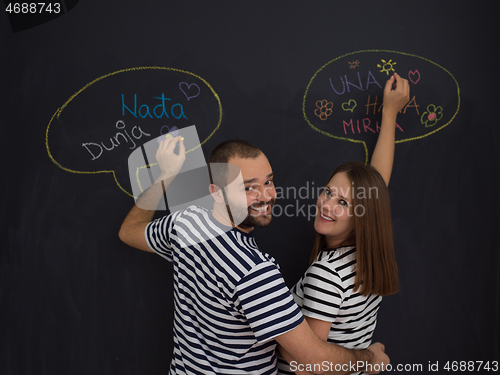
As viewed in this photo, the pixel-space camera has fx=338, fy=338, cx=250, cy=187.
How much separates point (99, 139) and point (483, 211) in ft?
6.13

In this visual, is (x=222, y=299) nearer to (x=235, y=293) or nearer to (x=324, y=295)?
(x=235, y=293)

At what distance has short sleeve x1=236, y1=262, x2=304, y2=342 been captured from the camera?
105 centimetres

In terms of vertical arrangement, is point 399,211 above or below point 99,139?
below

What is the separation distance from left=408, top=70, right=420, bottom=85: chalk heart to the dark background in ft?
0.30

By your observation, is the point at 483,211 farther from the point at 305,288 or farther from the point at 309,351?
the point at 309,351

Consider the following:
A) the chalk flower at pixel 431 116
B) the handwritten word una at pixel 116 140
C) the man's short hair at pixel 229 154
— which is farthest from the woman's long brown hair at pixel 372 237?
the handwritten word una at pixel 116 140

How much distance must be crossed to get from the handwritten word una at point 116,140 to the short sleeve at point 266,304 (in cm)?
88

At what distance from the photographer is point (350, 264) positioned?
3.98ft

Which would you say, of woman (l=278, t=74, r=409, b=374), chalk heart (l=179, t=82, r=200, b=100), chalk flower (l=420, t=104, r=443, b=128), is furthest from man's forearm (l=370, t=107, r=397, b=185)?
chalk heart (l=179, t=82, r=200, b=100)

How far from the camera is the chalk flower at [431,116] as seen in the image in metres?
1.59

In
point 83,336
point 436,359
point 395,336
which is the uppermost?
point 83,336

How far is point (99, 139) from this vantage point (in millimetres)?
1557

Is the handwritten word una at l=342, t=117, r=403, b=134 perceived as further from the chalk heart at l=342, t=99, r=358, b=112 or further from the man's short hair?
the man's short hair

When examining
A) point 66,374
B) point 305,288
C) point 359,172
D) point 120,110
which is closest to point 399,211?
point 359,172
